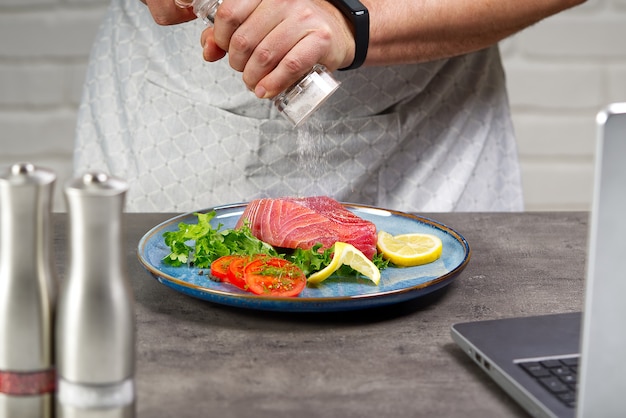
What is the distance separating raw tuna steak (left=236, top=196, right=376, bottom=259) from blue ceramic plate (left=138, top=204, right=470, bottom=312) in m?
0.07

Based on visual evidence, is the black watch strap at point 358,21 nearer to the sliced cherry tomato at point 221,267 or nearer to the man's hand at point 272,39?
the man's hand at point 272,39

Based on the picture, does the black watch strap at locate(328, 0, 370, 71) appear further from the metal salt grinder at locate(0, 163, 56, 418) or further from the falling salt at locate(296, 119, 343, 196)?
the metal salt grinder at locate(0, 163, 56, 418)

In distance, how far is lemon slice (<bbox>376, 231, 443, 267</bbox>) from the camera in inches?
46.6

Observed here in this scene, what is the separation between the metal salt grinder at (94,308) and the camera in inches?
24.7

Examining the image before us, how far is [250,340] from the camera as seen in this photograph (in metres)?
0.96

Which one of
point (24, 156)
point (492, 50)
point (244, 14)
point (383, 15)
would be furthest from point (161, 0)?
point (24, 156)

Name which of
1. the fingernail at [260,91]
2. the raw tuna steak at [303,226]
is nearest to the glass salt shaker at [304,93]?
the fingernail at [260,91]

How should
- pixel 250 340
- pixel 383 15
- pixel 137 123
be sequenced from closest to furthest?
pixel 250 340 → pixel 383 15 → pixel 137 123

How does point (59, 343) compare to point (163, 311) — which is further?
point (163, 311)

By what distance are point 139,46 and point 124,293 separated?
1227 mm

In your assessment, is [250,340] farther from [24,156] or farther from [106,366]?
[24,156]

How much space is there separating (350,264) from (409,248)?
136 mm

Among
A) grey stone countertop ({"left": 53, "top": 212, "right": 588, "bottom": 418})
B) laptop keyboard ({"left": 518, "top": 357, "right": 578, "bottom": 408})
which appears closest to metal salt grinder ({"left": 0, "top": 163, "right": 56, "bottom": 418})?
grey stone countertop ({"left": 53, "top": 212, "right": 588, "bottom": 418})

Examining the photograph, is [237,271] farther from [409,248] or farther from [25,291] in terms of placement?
[25,291]
